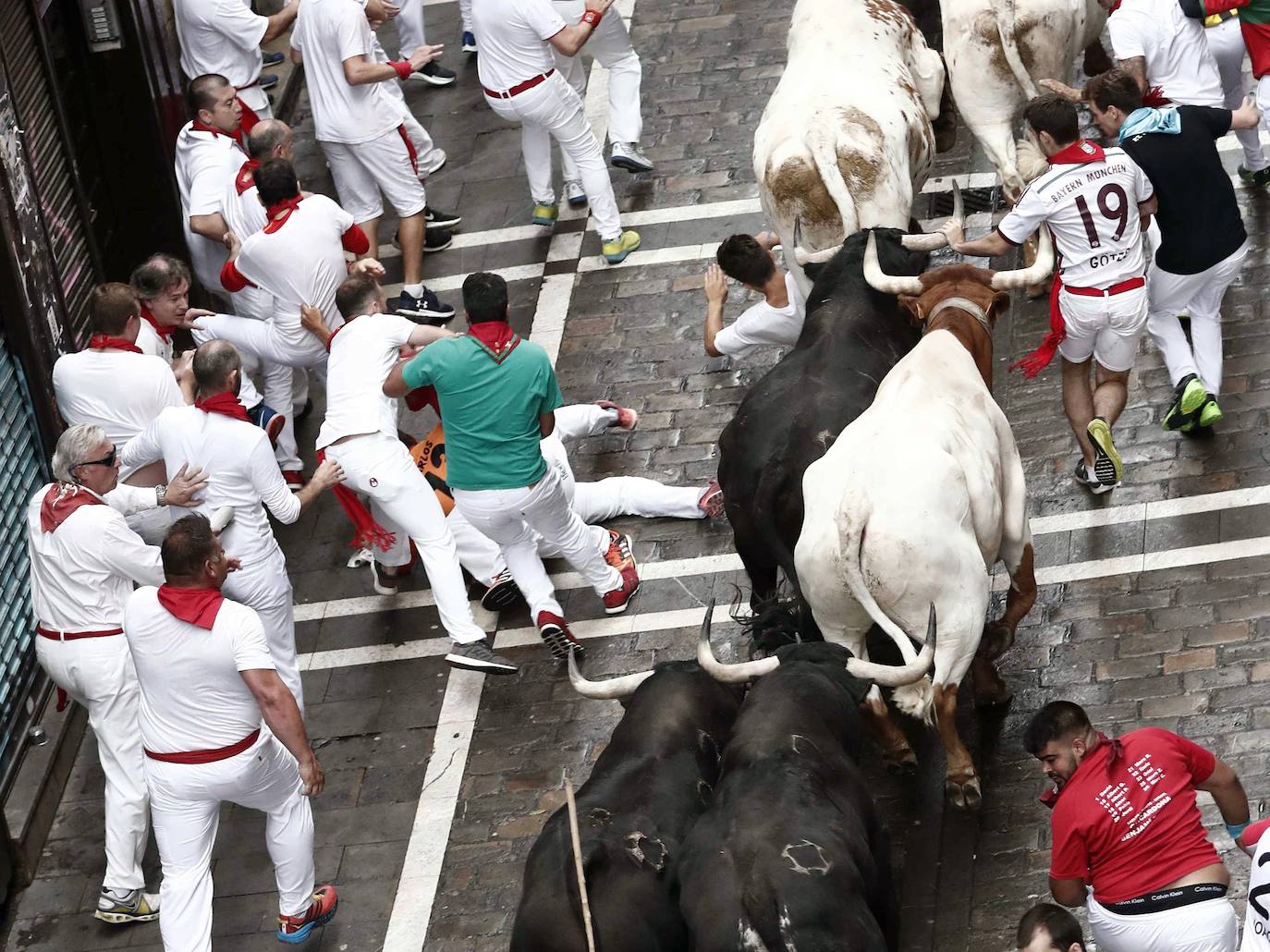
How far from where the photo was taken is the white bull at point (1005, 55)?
11.4 metres

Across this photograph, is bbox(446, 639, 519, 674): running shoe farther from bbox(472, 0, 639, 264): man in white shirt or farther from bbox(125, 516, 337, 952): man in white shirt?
bbox(472, 0, 639, 264): man in white shirt

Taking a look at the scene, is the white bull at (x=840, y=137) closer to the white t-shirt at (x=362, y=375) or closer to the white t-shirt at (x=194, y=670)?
the white t-shirt at (x=362, y=375)

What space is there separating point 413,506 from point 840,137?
3159mm

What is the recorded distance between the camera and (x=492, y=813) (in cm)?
941

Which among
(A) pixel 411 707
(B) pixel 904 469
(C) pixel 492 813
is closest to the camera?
(B) pixel 904 469

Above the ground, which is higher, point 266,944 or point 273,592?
point 273,592

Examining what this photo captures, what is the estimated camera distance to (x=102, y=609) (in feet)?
30.5

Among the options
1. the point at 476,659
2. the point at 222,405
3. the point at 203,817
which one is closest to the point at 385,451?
the point at 222,405

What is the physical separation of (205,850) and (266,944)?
0.73 meters

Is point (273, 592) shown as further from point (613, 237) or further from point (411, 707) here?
point (613, 237)

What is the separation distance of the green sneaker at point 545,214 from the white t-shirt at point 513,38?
108 centimetres

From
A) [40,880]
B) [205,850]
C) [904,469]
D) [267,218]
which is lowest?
[40,880]

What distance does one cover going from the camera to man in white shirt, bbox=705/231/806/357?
34.9ft

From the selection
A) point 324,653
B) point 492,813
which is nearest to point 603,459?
point 324,653
